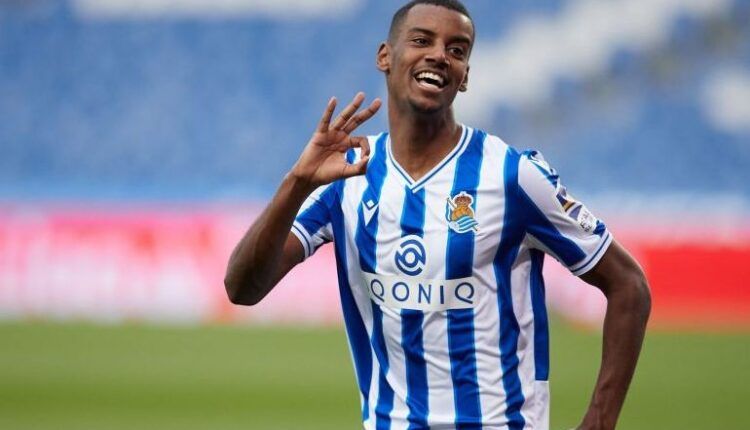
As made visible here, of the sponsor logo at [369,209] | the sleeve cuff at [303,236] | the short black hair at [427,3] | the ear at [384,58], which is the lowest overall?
the sleeve cuff at [303,236]

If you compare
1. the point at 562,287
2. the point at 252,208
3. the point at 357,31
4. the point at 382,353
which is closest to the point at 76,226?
the point at 252,208

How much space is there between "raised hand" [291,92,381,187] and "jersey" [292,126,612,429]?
0.84 ft

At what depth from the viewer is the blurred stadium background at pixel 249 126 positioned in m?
11.8

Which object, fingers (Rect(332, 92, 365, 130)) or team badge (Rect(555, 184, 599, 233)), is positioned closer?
fingers (Rect(332, 92, 365, 130))

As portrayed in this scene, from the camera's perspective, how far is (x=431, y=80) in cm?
324

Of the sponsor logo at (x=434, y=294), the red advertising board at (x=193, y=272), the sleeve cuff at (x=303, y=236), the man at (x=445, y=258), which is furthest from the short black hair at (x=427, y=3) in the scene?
the red advertising board at (x=193, y=272)

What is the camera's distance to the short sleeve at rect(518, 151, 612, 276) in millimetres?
3180

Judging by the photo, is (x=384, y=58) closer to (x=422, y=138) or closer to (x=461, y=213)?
(x=422, y=138)

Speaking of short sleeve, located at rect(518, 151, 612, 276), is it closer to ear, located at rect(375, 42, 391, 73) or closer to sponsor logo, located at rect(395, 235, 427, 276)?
sponsor logo, located at rect(395, 235, 427, 276)

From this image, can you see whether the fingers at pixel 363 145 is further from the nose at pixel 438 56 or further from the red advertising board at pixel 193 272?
the red advertising board at pixel 193 272

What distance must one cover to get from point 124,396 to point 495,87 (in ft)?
33.1

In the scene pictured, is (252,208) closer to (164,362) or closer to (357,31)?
(164,362)

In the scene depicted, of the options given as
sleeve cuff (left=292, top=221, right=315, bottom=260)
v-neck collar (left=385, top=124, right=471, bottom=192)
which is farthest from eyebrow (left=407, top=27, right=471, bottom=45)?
sleeve cuff (left=292, top=221, right=315, bottom=260)

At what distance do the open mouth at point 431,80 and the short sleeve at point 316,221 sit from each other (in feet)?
1.36
